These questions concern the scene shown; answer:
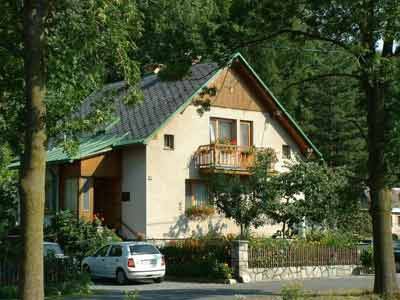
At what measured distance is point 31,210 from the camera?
30.4ft

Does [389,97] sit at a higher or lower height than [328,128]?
lower

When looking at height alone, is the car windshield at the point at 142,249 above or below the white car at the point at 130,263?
above

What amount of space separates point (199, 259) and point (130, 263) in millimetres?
3118

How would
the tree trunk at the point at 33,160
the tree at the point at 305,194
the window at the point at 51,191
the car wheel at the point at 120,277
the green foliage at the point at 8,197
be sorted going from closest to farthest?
the tree trunk at the point at 33,160 < the car wheel at the point at 120,277 < the green foliage at the point at 8,197 < the tree at the point at 305,194 < the window at the point at 51,191

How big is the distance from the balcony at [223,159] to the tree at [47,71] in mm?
19492

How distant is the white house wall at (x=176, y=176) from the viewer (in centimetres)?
3344

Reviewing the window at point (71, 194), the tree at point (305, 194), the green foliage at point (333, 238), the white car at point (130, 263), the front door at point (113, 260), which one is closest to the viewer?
the white car at point (130, 263)

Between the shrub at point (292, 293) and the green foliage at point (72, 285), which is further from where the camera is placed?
the green foliage at point (72, 285)

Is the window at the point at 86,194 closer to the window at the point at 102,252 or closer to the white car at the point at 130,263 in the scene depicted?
the window at the point at 102,252

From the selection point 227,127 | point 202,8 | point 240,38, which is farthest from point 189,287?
point 227,127

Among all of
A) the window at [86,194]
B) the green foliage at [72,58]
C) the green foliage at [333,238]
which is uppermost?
the green foliage at [72,58]

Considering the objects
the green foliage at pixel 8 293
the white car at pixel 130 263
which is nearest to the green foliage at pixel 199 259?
the white car at pixel 130 263

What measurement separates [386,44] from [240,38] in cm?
349

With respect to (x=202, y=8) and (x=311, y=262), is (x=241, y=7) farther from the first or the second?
(x=311, y=262)
